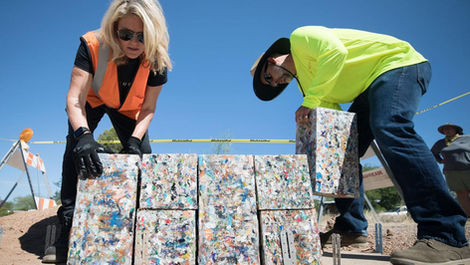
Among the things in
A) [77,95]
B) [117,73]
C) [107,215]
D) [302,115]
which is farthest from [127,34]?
[302,115]

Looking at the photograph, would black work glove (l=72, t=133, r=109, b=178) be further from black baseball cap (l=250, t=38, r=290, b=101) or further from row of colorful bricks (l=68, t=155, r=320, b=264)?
black baseball cap (l=250, t=38, r=290, b=101)

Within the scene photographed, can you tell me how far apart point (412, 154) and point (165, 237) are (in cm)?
158

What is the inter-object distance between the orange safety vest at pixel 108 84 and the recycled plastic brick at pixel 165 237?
1.19 m

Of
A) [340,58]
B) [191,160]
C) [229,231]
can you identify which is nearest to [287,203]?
[229,231]

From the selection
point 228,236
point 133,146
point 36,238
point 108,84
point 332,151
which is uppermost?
point 108,84

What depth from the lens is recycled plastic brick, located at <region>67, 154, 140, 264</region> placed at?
1.62m

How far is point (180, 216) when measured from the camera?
1.71m

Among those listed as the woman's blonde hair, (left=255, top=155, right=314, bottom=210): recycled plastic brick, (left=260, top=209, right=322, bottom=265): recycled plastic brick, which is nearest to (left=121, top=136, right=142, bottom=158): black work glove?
the woman's blonde hair

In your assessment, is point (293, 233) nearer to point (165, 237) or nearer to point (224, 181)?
point (224, 181)

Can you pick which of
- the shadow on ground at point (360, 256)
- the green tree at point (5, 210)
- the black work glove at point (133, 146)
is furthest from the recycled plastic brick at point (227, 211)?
the green tree at point (5, 210)

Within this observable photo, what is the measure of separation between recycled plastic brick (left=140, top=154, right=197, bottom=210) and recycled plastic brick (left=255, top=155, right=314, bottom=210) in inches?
15.9

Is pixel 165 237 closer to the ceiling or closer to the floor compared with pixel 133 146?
closer to the floor

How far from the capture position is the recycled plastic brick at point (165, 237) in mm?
1640

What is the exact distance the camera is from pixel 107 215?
1.67 metres
